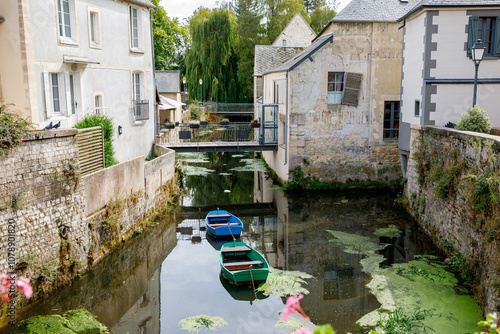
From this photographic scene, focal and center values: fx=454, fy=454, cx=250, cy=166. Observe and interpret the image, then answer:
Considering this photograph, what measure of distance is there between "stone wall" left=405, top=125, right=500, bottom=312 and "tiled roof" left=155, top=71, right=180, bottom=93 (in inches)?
1025

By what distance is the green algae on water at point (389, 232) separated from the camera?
45.6 ft

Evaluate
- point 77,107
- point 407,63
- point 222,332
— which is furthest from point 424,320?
point 77,107

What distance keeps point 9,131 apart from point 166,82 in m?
30.1

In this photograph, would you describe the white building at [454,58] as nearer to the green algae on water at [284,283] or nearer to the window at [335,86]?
the window at [335,86]

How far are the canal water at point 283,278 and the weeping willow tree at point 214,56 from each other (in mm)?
24677

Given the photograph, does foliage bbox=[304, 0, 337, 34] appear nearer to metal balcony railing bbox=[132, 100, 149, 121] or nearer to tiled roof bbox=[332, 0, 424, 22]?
tiled roof bbox=[332, 0, 424, 22]

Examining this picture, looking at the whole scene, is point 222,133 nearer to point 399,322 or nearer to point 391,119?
point 391,119

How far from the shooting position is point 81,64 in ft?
47.3

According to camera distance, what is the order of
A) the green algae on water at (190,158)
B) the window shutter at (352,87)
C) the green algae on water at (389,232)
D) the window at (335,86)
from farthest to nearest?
the green algae on water at (190,158) → the window at (335,86) → the window shutter at (352,87) → the green algae on water at (389,232)

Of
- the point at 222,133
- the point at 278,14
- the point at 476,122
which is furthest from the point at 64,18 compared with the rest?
the point at 278,14

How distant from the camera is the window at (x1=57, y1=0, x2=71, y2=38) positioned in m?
13.6

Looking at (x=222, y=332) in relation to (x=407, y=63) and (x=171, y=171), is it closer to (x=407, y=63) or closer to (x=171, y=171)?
(x=171, y=171)

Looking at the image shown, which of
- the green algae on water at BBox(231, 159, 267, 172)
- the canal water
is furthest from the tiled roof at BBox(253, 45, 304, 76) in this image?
the canal water

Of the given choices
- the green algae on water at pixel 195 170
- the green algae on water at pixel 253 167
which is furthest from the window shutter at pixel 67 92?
the green algae on water at pixel 253 167
